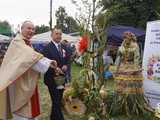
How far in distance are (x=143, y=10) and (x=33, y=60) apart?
2138 cm

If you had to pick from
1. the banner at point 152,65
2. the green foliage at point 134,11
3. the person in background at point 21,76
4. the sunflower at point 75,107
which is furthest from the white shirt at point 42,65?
the green foliage at point 134,11

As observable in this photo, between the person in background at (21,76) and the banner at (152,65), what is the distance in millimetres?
3287

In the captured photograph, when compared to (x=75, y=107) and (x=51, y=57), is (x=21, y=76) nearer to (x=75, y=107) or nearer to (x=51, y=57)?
(x=51, y=57)

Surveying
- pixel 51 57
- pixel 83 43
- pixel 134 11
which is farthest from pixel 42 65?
pixel 134 11

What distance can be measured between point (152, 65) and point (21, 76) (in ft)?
12.1

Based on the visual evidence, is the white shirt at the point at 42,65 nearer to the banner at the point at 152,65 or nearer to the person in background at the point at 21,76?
the person in background at the point at 21,76

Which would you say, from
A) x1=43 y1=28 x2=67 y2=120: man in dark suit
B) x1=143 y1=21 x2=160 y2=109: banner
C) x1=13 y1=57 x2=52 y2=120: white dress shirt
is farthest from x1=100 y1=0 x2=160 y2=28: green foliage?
x1=13 y1=57 x2=52 y2=120: white dress shirt

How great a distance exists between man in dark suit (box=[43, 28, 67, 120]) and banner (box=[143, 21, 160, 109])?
84.2 inches

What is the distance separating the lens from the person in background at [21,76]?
634cm

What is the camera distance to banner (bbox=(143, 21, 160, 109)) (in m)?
9.18

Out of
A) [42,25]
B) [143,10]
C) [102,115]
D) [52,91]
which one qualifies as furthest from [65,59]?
[42,25]

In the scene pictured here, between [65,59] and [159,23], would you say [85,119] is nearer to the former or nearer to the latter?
[65,59]

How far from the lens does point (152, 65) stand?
30.6 feet

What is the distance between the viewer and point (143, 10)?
2705 cm
